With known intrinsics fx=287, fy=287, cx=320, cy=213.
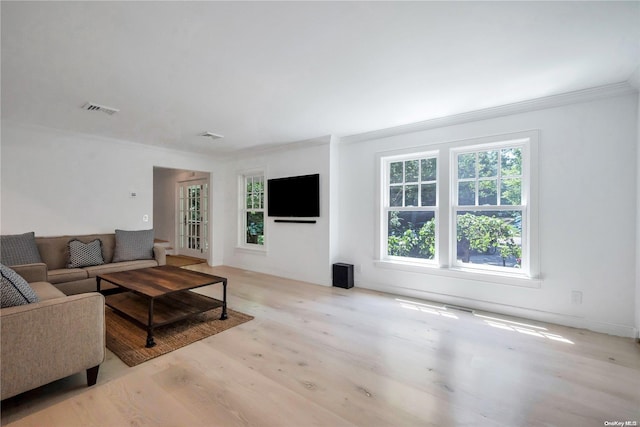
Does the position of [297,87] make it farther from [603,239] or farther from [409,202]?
[603,239]

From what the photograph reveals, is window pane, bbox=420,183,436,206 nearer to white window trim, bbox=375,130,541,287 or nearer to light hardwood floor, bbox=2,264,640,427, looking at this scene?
white window trim, bbox=375,130,541,287

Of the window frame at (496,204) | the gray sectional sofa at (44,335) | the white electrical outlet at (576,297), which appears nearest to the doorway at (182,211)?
the gray sectional sofa at (44,335)

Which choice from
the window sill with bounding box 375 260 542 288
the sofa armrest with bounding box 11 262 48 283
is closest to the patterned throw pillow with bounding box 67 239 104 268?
the sofa armrest with bounding box 11 262 48 283

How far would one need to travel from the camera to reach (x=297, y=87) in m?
2.79

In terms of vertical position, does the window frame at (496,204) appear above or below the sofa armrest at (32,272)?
above

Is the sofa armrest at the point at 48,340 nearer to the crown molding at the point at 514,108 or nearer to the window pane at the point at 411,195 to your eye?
the window pane at the point at 411,195

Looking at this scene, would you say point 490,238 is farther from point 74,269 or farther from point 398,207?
point 74,269

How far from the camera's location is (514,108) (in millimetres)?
3240

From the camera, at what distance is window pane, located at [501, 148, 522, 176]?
11.1ft

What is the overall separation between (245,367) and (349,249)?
2.79m

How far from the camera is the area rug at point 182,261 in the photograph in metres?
6.54

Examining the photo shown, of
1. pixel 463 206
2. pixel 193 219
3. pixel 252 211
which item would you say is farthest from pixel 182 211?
pixel 463 206

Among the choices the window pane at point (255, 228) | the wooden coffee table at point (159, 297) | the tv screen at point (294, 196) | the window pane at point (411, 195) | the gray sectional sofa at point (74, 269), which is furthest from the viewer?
the window pane at point (255, 228)

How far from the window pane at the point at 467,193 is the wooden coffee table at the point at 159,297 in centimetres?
311
